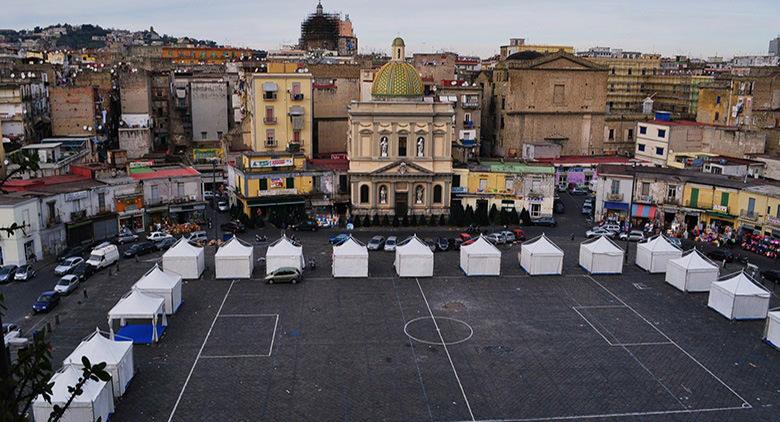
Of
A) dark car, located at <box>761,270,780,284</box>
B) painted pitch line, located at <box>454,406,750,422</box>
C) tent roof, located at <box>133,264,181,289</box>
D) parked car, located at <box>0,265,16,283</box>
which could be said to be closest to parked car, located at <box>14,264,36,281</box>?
parked car, located at <box>0,265,16,283</box>

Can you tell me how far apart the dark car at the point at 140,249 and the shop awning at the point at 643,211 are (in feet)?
130

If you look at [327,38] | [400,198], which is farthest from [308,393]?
[327,38]

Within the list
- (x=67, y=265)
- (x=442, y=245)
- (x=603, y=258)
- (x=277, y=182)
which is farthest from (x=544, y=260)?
(x=67, y=265)

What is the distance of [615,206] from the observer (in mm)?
59000

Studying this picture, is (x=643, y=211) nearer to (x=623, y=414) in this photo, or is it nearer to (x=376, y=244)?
(x=376, y=244)

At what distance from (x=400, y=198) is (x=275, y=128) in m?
15.9

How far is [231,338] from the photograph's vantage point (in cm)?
3319

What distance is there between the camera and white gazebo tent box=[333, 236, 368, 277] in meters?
42.8

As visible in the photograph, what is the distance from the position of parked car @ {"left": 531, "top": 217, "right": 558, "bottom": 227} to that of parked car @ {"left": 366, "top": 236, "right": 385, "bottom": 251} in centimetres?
1559

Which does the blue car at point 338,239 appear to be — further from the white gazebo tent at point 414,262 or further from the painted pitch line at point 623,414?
the painted pitch line at point 623,414

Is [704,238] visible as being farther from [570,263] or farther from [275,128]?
[275,128]

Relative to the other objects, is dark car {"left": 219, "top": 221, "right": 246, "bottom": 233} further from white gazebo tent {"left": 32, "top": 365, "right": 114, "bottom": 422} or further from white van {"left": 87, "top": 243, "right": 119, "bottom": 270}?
white gazebo tent {"left": 32, "top": 365, "right": 114, "bottom": 422}

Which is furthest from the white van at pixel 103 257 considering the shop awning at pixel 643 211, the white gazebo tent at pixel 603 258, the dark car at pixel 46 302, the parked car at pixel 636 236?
the shop awning at pixel 643 211

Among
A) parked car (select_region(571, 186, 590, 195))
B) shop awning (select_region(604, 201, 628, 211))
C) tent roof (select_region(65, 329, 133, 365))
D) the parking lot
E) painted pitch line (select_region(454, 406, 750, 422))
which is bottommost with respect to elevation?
painted pitch line (select_region(454, 406, 750, 422))
